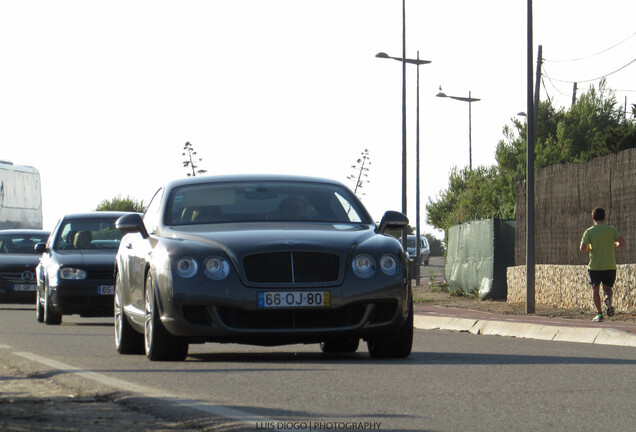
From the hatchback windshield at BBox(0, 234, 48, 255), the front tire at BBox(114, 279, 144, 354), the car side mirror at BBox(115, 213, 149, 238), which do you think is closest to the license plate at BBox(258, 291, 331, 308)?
the car side mirror at BBox(115, 213, 149, 238)

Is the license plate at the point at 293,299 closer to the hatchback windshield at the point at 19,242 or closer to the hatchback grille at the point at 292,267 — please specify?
the hatchback grille at the point at 292,267

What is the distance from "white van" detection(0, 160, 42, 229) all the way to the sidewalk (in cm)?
2317

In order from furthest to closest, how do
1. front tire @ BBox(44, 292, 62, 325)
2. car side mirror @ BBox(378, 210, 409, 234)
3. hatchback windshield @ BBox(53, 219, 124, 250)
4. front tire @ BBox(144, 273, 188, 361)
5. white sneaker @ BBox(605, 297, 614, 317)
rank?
1. hatchback windshield @ BBox(53, 219, 124, 250)
2. white sneaker @ BBox(605, 297, 614, 317)
3. front tire @ BBox(44, 292, 62, 325)
4. car side mirror @ BBox(378, 210, 409, 234)
5. front tire @ BBox(144, 273, 188, 361)

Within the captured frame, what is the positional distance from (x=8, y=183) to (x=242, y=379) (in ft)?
112

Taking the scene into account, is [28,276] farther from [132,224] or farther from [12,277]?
[132,224]

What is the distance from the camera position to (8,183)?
41.7m

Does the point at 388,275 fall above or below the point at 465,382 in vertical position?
above

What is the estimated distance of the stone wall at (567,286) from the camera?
2053 centimetres

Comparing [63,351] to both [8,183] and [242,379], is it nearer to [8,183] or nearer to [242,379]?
[242,379]

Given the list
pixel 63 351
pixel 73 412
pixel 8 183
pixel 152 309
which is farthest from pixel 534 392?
pixel 8 183

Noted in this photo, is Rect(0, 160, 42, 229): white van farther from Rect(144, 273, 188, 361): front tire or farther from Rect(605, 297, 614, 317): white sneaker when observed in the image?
Rect(144, 273, 188, 361): front tire

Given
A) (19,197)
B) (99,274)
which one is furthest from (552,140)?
(99,274)

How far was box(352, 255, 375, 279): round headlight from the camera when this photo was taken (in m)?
10.2

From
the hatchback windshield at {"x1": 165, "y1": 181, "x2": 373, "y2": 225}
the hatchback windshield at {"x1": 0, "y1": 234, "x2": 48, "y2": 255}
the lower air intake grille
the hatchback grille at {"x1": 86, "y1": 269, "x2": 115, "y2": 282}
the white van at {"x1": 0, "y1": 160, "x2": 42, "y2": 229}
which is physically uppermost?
the white van at {"x1": 0, "y1": 160, "x2": 42, "y2": 229}
